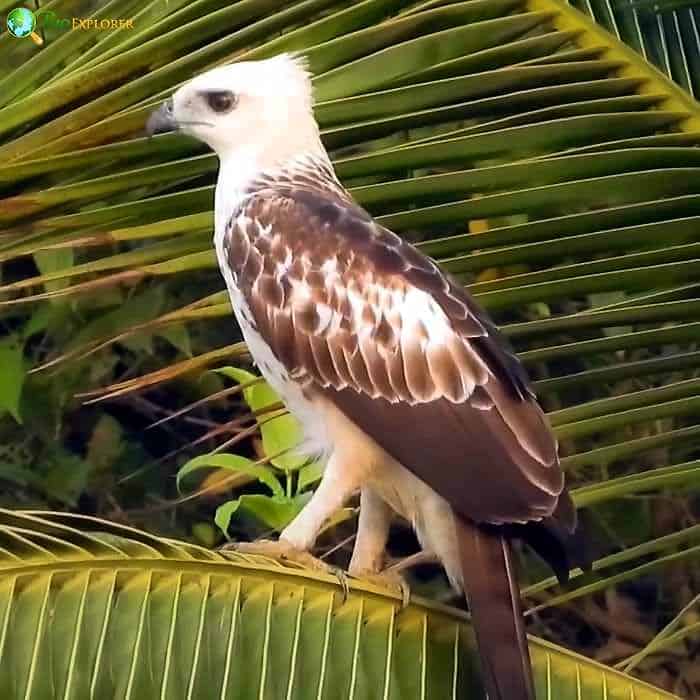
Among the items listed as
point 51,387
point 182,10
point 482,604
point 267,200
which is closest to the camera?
point 482,604

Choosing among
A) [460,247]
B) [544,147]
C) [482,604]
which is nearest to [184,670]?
[482,604]

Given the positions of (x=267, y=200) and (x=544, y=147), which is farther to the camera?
(x=267, y=200)

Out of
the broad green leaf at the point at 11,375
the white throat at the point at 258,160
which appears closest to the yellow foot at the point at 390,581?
the white throat at the point at 258,160

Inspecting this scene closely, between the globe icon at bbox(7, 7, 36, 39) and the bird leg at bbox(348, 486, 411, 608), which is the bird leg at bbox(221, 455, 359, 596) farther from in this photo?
the globe icon at bbox(7, 7, 36, 39)

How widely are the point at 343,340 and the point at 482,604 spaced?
0.50 m

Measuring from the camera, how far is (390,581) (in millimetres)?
2098

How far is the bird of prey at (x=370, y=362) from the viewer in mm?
1866

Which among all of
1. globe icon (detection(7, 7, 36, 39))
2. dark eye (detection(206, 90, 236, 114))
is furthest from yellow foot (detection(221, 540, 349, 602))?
globe icon (detection(7, 7, 36, 39))

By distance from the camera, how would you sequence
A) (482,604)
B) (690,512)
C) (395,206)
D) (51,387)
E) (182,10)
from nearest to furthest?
(482,604) < (182,10) < (395,206) < (51,387) < (690,512)

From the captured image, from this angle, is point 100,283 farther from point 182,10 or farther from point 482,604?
point 482,604

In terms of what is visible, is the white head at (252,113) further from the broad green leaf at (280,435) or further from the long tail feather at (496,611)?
the long tail feather at (496,611)

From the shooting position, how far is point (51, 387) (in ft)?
11.8

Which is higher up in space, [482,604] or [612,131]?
[612,131]

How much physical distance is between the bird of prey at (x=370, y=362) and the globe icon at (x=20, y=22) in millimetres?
250
